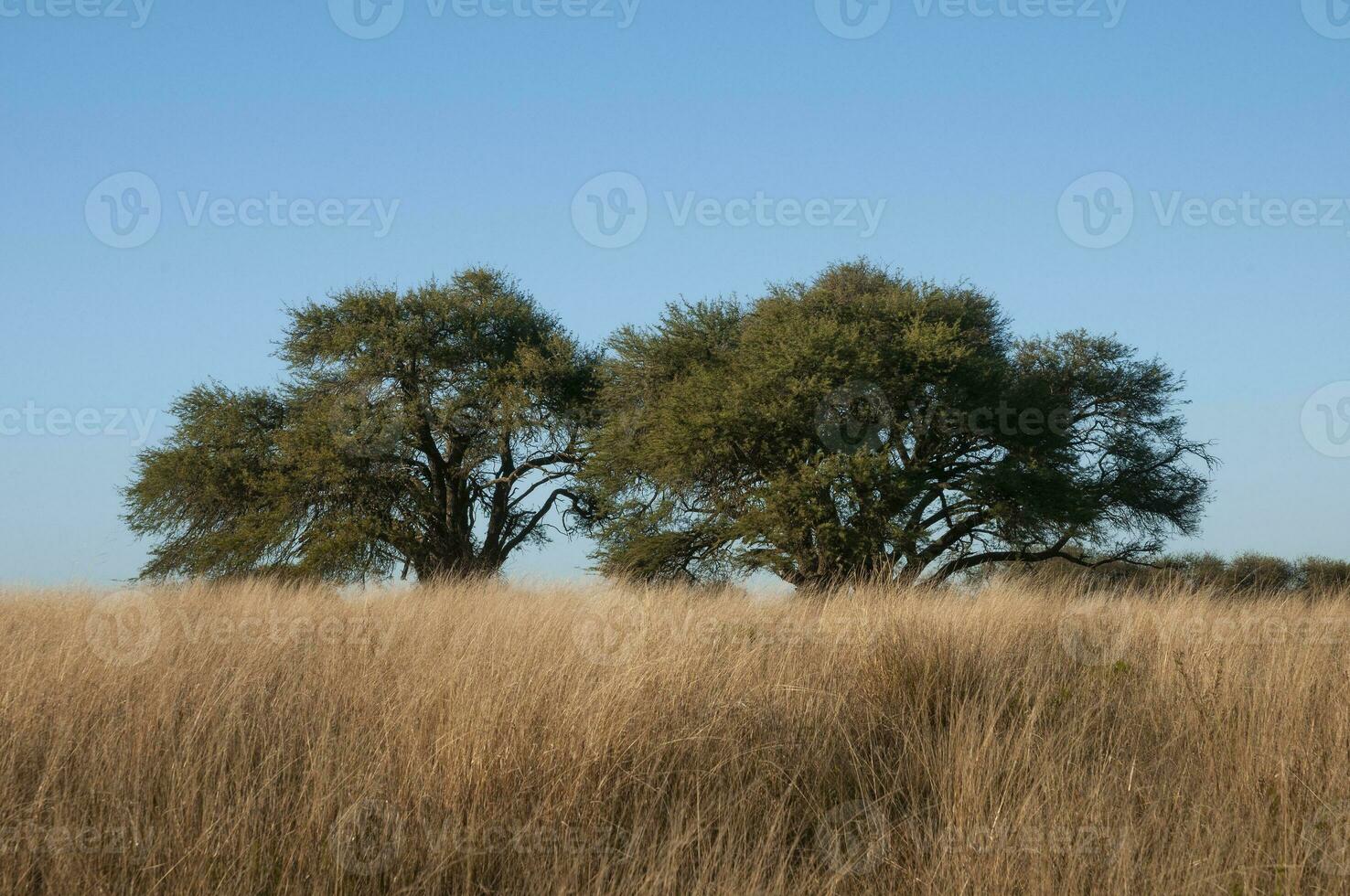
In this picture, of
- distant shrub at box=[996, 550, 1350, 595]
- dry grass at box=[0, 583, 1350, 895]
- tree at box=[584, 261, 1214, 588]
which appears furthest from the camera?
A: distant shrub at box=[996, 550, 1350, 595]

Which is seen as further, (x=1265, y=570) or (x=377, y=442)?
(x=1265, y=570)

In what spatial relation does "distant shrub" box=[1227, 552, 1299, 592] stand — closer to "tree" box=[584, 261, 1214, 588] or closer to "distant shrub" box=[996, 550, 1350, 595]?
"distant shrub" box=[996, 550, 1350, 595]

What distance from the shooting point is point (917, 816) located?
4.63 m

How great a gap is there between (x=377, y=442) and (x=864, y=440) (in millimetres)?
12081

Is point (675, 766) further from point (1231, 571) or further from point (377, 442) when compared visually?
point (1231, 571)

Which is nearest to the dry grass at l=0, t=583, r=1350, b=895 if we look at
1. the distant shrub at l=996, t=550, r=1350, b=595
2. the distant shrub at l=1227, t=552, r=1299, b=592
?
the distant shrub at l=996, t=550, r=1350, b=595

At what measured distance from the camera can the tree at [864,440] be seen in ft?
68.0

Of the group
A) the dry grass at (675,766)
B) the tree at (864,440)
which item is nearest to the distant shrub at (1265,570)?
the tree at (864,440)

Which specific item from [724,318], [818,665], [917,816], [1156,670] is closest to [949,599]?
[1156,670]

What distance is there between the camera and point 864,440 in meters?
21.2

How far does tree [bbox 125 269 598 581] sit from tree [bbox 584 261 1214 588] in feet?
8.45

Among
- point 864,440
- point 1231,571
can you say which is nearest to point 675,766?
point 864,440

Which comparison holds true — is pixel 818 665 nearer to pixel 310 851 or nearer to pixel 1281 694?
pixel 1281 694

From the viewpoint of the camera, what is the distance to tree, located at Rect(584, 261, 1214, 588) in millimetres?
20719
